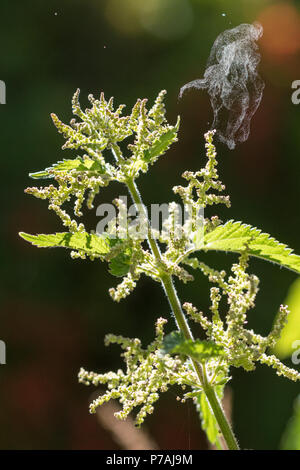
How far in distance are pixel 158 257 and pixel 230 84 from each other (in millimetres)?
435

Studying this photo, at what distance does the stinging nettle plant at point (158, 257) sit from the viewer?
0.71 meters

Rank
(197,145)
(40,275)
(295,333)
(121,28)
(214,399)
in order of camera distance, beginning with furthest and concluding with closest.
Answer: (40,275) < (121,28) < (197,145) < (214,399) < (295,333)

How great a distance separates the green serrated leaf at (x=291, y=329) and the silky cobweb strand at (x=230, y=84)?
1.36 feet

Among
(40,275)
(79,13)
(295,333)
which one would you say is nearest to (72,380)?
(40,275)

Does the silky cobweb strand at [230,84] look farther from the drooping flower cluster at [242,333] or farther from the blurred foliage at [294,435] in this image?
the blurred foliage at [294,435]

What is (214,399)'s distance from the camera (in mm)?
764

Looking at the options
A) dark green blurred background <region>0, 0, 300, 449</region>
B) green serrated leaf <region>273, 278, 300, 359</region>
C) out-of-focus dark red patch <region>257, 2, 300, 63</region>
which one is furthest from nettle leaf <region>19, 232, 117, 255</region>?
dark green blurred background <region>0, 0, 300, 449</region>

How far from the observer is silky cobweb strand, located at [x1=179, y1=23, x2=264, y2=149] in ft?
3.42

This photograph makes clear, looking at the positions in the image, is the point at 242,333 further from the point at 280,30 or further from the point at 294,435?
the point at 280,30

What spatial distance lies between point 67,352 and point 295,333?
2.58 meters

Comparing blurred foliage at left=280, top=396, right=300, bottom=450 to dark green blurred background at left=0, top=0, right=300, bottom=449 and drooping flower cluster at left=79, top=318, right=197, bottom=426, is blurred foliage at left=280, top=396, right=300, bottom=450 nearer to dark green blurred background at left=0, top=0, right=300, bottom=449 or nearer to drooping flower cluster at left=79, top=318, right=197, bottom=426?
drooping flower cluster at left=79, top=318, right=197, bottom=426

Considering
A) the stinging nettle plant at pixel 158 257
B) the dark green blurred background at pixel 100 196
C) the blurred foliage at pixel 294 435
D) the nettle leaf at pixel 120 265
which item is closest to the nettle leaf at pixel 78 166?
the stinging nettle plant at pixel 158 257
